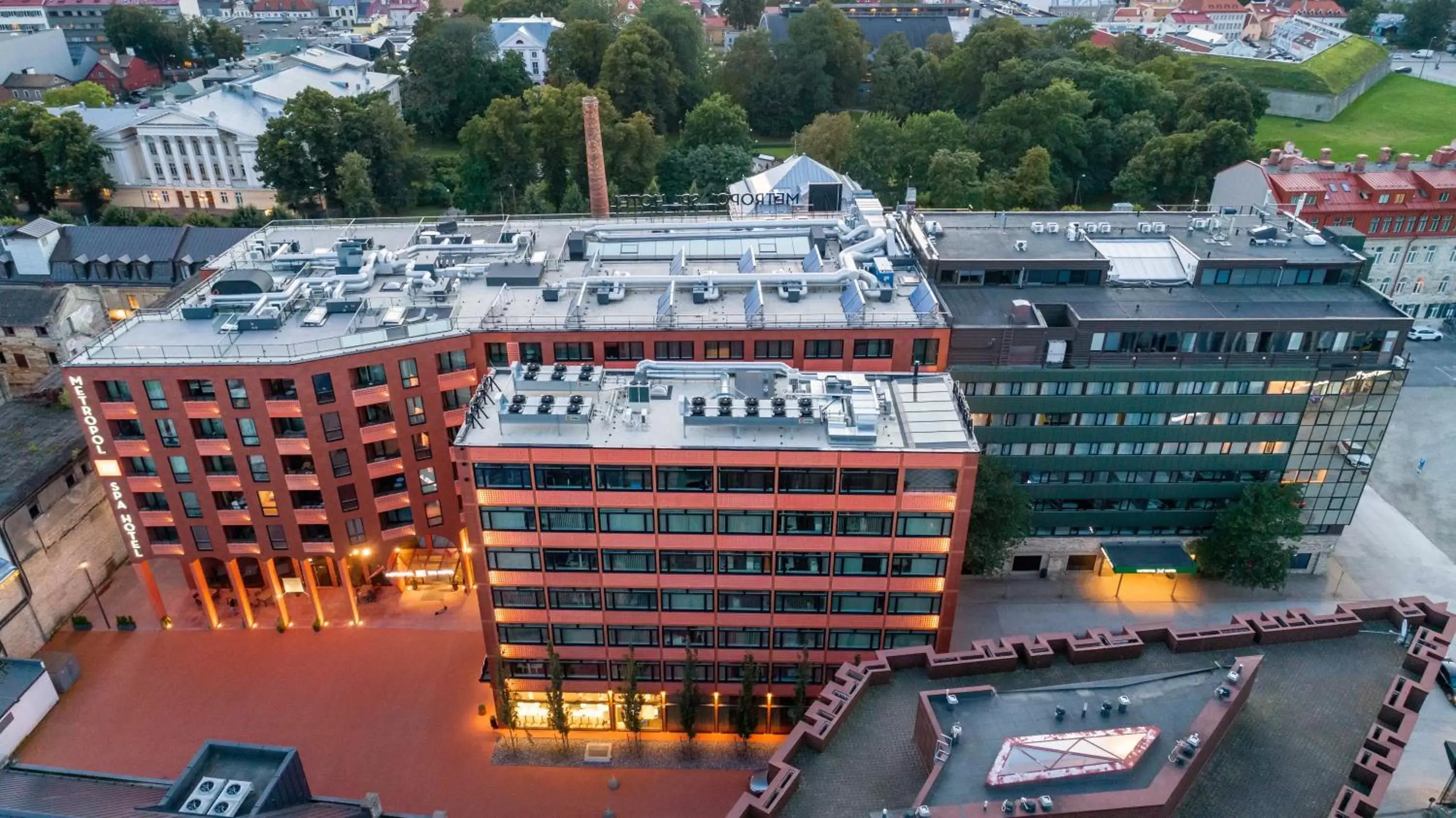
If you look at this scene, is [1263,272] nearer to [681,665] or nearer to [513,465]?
[681,665]

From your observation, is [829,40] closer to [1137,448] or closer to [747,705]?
[1137,448]

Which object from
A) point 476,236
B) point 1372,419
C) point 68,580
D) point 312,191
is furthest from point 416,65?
point 1372,419

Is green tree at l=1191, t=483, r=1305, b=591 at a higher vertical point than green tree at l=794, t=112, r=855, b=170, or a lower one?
lower

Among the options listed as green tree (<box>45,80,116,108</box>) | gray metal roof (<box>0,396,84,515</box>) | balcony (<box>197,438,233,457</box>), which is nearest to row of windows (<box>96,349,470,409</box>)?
balcony (<box>197,438,233,457</box>)

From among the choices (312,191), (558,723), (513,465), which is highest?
(513,465)

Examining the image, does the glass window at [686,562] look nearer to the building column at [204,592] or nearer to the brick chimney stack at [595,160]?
the building column at [204,592]

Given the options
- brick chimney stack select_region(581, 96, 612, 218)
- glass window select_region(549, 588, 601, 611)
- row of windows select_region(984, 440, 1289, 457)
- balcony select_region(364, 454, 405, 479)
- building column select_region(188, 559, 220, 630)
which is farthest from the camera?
brick chimney stack select_region(581, 96, 612, 218)

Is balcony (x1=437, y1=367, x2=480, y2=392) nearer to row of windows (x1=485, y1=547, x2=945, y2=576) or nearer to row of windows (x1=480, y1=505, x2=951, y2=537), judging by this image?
row of windows (x1=480, y1=505, x2=951, y2=537)
